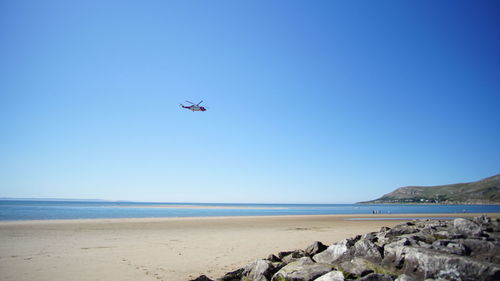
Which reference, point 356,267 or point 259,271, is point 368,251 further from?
point 259,271

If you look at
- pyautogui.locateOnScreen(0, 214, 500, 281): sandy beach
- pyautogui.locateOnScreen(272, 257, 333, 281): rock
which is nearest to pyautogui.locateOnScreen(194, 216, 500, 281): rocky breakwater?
pyautogui.locateOnScreen(272, 257, 333, 281): rock

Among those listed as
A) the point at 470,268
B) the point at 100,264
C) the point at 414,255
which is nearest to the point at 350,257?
the point at 414,255

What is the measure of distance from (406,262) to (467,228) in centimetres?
410

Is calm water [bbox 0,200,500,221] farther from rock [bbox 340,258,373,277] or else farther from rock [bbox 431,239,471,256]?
rock [bbox 431,239,471,256]

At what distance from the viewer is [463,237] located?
8.04 m

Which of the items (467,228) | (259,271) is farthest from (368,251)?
(467,228)

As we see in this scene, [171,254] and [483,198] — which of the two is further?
[483,198]

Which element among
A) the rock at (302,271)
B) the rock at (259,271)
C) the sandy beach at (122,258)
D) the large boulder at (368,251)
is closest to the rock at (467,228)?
the large boulder at (368,251)

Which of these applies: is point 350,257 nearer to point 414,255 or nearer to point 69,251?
point 414,255

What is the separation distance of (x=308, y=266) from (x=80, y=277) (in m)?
8.98

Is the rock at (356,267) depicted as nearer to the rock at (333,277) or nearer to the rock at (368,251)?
the rock at (368,251)

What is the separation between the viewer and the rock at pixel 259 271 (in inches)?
307

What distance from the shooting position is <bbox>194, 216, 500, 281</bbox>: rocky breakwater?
5.56 meters

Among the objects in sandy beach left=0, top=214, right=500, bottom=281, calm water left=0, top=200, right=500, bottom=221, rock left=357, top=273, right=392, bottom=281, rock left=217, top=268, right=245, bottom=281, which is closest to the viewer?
rock left=357, top=273, right=392, bottom=281
